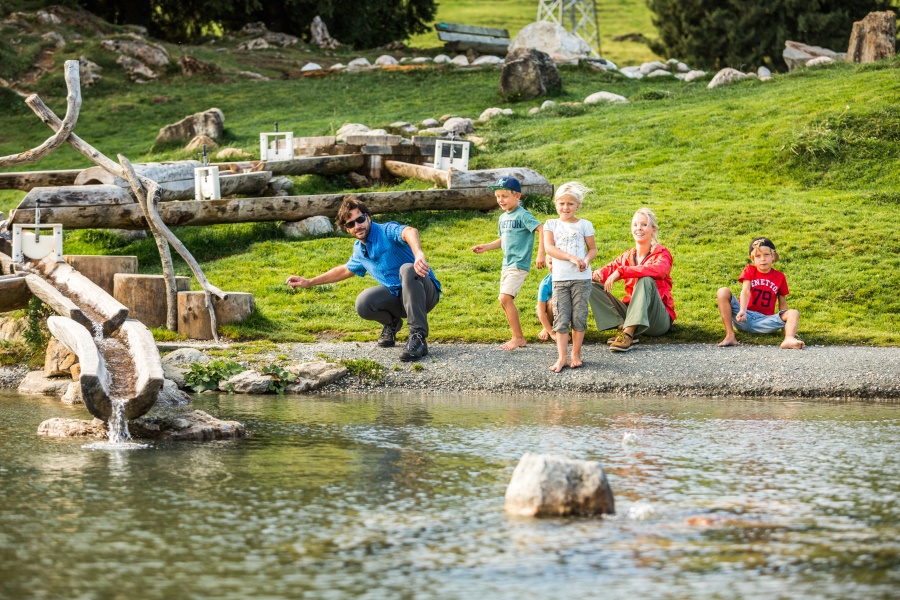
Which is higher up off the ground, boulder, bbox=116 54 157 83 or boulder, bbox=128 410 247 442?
boulder, bbox=116 54 157 83

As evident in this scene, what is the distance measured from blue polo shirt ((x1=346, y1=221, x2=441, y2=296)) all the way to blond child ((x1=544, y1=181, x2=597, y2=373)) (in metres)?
1.46

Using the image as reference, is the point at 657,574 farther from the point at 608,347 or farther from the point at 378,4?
the point at 378,4

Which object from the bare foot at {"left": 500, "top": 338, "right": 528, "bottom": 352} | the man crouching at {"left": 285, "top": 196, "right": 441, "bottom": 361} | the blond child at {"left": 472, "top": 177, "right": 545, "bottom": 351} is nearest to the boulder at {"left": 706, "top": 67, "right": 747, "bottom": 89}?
the blond child at {"left": 472, "top": 177, "right": 545, "bottom": 351}

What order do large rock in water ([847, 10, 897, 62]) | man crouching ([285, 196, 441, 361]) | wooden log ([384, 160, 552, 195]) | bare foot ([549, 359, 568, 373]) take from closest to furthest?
1. bare foot ([549, 359, 568, 373])
2. man crouching ([285, 196, 441, 361])
3. wooden log ([384, 160, 552, 195])
4. large rock in water ([847, 10, 897, 62])

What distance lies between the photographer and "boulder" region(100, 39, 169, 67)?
120 ft

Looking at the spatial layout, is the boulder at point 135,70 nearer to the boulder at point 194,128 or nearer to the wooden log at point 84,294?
the boulder at point 194,128

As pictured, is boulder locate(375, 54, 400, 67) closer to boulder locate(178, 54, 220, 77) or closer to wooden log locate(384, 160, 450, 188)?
boulder locate(178, 54, 220, 77)

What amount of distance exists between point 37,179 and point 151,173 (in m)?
1.82

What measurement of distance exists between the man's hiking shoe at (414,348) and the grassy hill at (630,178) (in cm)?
117

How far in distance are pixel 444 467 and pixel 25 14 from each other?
3480cm

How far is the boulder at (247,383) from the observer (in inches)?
446

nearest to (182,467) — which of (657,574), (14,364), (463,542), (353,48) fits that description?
Answer: (463,542)

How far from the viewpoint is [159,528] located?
20.4 ft

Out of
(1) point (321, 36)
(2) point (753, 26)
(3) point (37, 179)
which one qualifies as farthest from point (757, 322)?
(2) point (753, 26)
